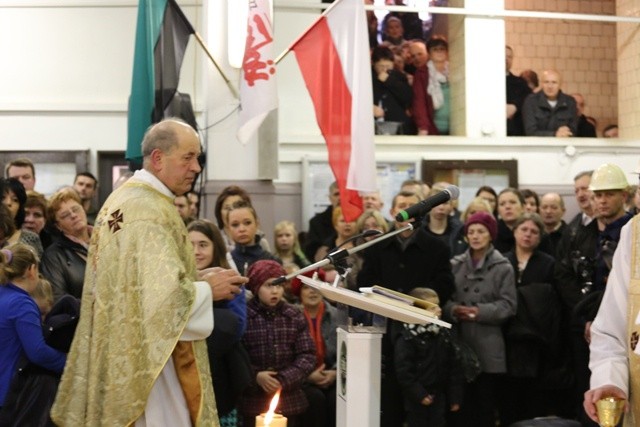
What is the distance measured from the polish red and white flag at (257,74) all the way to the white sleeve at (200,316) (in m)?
3.91

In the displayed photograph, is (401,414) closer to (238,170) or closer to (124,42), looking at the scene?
(238,170)

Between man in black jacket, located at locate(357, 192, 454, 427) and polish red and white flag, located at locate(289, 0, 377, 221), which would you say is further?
polish red and white flag, located at locate(289, 0, 377, 221)

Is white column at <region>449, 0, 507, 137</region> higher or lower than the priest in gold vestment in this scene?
higher

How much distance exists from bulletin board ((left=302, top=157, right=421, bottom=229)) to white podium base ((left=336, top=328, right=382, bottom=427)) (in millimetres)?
6694

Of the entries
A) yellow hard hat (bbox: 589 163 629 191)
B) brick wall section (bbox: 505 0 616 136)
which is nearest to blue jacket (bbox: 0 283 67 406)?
yellow hard hat (bbox: 589 163 629 191)

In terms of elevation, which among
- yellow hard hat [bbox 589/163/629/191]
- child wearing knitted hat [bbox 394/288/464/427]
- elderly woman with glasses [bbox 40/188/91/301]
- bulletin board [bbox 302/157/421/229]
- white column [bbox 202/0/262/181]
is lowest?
child wearing knitted hat [bbox 394/288/464/427]

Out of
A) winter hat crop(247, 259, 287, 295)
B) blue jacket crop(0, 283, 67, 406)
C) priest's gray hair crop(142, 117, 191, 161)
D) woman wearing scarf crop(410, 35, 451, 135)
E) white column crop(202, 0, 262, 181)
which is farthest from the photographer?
woman wearing scarf crop(410, 35, 451, 135)

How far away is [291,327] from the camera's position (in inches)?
265

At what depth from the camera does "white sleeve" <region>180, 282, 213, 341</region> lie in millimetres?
4406

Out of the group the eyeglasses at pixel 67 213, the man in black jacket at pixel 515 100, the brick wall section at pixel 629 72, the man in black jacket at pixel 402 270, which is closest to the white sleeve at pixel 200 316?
the eyeglasses at pixel 67 213

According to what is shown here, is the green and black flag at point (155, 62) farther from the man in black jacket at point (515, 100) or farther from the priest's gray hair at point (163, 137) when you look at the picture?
the man in black jacket at point (515, 100)

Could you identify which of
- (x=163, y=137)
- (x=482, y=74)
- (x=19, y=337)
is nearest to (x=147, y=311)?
(x=163, y=137)

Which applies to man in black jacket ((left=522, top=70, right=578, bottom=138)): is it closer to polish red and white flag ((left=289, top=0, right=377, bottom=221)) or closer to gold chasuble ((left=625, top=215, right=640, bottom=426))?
polish red and white flag ((left=289, top=0, right=377, bottom=221))

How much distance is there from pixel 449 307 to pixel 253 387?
5.16 feet
